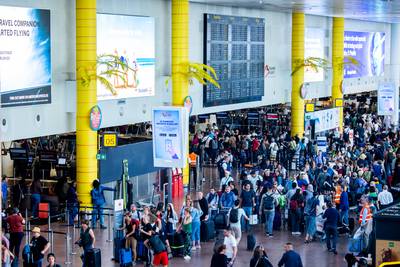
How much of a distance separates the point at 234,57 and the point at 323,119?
628 centimetres

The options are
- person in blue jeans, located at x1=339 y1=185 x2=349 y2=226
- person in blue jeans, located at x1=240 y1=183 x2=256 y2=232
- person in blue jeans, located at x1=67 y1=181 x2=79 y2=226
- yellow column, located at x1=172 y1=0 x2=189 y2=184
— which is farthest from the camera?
yellow column, located at x1=172 y1=0 x2=189 y2=184

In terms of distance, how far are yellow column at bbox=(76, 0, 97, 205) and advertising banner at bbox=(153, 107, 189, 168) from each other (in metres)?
2.36

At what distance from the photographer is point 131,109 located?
28188 mm

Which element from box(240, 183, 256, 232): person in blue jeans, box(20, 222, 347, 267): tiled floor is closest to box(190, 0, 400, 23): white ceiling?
box(240, 183, 256, 232): person in blue jeans

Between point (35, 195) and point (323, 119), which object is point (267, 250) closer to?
point (35, 195)

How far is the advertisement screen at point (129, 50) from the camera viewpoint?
2602cm

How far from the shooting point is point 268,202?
22.5m

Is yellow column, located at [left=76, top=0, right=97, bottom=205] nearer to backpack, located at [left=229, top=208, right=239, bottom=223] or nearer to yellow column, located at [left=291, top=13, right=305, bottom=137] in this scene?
backpack, located at [left=229, top=208, right=239, bottom=223]

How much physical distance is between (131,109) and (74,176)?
11.3 feet

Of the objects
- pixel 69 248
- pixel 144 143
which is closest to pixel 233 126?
pixel 144 143

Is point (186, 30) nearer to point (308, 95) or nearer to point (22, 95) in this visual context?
point (22, 95)

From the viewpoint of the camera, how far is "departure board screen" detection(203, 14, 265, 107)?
109 ft

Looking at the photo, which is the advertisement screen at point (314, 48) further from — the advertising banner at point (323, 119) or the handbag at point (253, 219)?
the handbag at point (253, 219)

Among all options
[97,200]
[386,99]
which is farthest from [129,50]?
[386,99]
